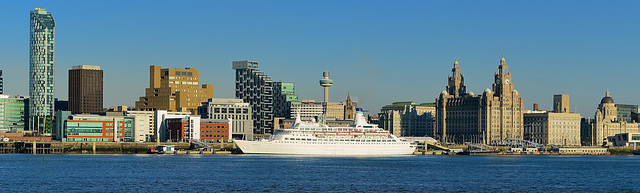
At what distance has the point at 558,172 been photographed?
489 ft

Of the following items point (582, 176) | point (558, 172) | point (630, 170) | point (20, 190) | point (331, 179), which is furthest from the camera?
point (630, 170)

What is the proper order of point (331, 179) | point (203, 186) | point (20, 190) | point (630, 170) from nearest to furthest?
point (20, 190) < point (203, 186) < point (331, 179) < point (630, 170)

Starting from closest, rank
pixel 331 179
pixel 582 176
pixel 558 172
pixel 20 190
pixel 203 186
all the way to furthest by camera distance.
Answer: pixel 20 190 < pixel 203 186 < pixel 331 179 < pixel 582 176 < pixel 558 172

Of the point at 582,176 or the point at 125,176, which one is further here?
the point at 582,176

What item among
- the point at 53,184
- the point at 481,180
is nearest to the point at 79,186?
the point at 53,184

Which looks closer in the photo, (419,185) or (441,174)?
(419,185)

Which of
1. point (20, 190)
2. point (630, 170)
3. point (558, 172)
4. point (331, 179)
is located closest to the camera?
point (20, 190)

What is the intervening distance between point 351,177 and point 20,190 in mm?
44095

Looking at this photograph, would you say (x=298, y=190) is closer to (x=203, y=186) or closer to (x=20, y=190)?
(x=203, y=186)

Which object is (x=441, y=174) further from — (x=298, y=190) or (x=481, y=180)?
(x=298, y=190)

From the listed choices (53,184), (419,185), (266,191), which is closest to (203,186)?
(266,191)

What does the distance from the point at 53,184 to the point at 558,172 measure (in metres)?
77.6

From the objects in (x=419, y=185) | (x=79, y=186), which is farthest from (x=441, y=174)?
(x=79, y=186)

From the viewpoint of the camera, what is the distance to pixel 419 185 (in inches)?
4528
